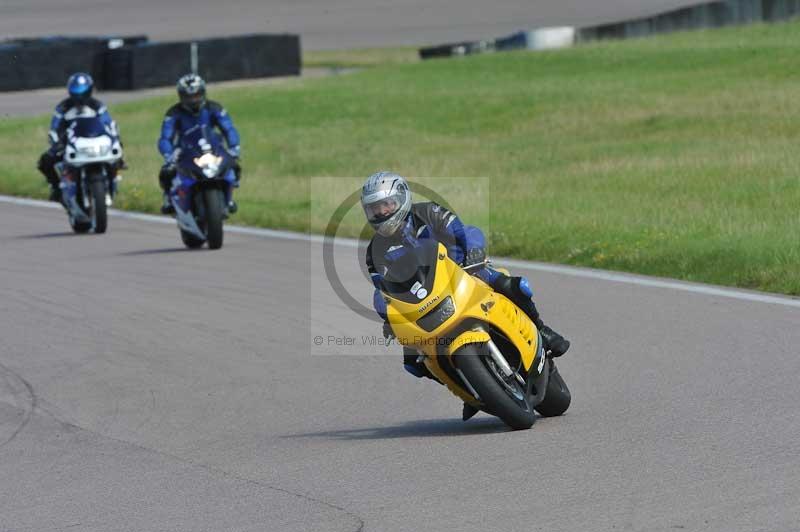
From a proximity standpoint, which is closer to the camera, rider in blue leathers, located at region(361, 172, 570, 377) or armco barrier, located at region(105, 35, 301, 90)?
rider in blue leathers, located at region(361, 172, 570, 377)

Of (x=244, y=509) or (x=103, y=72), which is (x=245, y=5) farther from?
(x=244, y=509)

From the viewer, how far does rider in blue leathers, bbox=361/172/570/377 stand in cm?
764

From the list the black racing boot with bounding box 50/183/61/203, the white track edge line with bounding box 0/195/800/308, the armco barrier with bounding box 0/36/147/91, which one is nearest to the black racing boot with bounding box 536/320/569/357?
the white track edge line with bounding box 0/195/800/308

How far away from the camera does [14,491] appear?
7.20 m

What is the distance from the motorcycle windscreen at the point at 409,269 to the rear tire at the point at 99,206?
1139 cm

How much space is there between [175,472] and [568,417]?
2.08 metres

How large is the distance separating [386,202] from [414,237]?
0.31m

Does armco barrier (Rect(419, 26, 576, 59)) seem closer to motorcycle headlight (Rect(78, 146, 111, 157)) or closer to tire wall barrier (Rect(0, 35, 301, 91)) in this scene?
tire wall barrier (Rect(0, 35, 301, 91))

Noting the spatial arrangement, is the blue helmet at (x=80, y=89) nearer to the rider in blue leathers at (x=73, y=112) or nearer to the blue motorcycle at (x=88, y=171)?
the rider in blue leathers at (x=73, y=112)

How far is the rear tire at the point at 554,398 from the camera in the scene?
8.20 m

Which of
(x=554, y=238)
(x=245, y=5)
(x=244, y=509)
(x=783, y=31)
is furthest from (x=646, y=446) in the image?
(x=245, y=5)

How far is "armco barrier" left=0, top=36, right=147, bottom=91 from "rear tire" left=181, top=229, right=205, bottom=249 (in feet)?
85.2

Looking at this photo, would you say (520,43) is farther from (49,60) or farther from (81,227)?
(81,227)

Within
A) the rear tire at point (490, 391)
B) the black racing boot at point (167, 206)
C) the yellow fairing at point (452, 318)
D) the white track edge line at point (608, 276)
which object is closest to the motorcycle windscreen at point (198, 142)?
the black racing boot at point (167, 206)
